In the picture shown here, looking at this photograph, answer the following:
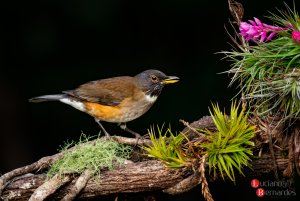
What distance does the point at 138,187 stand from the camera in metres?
3.53

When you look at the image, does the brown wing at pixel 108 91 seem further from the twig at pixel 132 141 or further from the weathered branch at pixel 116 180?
the weathered branch at pixel 116 180

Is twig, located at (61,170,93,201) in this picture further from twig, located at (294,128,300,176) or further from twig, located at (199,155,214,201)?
twig, located at (294,128,300,176)

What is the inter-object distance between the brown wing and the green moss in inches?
40.6

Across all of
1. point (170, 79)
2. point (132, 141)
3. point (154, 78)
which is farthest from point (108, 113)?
point (132, 141)

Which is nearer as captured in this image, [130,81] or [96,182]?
[96,182]

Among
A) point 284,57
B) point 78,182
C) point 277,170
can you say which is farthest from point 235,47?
point 78,182

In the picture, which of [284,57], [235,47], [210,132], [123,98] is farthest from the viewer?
[123,98]

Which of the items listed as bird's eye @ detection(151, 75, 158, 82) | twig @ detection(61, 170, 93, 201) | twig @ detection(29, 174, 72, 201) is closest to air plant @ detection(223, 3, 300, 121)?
twig @ detection(61, 170, 93, 201)

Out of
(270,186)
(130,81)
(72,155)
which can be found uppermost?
(130,81)

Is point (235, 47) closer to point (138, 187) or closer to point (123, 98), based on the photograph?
point (138, 187)

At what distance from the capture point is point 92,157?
375cm

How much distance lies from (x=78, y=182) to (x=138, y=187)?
40cm

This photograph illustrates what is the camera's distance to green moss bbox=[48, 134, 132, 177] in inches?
144

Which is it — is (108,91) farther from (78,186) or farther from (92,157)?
(78,186)
